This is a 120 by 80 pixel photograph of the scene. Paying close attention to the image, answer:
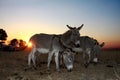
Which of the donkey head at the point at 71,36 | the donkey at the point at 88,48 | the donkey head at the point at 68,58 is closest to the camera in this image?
the donkey head at the point at 71,36

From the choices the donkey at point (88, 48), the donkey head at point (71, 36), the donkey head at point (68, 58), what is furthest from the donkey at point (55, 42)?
the donkey at point (88, 48)

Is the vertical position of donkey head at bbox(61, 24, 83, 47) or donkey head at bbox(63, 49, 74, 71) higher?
donkey head at bbox(61, 24, 83, 47)

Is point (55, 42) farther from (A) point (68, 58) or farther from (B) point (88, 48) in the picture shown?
(B) point (88, 48)

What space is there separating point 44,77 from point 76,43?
319cm

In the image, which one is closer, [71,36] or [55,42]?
[71,36]

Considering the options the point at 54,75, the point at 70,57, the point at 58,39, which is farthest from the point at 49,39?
the point at 54,75

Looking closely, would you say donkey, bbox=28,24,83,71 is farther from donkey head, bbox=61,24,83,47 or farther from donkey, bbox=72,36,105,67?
donkey, bbox=72,36,105,67

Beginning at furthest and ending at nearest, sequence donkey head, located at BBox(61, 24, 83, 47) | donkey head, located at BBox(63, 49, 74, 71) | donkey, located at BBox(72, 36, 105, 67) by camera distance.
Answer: donkey, located at BBox(72, 36, 105, 67) < donkey head, located at BBox(63, 49, 74, 71) < donkey head, located at BBox(61, 24, 83, 47)

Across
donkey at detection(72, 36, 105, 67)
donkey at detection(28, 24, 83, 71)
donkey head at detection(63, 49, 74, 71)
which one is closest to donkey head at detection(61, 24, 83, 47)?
donkey at detection(28, 24, 83, 71)

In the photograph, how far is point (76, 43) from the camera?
52.0 feet

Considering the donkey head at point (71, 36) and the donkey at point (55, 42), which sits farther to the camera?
the donkey at point (55, 42)

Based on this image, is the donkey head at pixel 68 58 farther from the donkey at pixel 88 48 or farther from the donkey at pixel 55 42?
the donkey at pixel 88 48

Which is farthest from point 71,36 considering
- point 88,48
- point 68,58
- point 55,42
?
point 88,48

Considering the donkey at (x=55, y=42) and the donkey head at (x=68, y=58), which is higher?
the donkey at (x=55, y=42)
